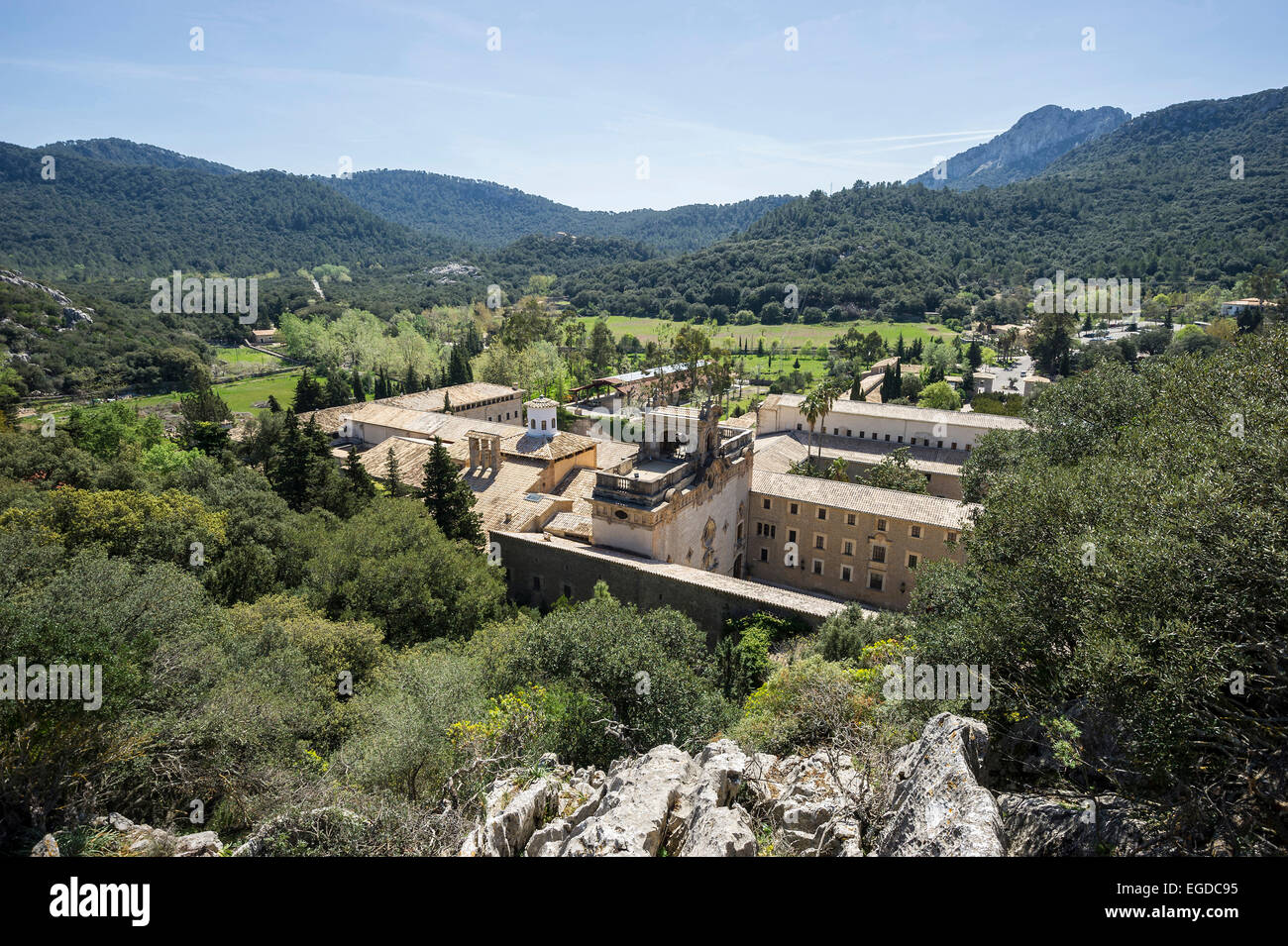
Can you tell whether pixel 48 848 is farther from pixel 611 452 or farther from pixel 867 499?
pixel 867 499

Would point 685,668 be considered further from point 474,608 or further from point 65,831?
point 65,831

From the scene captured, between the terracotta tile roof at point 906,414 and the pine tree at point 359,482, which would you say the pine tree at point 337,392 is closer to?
the pine tree at point 359,482

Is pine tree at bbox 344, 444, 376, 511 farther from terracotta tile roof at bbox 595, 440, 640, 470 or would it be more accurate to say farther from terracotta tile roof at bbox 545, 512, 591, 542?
terracotta tile roof at bbox 595, 440, 640, 470

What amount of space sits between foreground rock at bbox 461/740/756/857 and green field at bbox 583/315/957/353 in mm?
113630

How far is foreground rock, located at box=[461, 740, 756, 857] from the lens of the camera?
9.85 meters

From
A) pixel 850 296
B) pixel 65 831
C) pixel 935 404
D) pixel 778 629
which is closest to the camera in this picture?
pixel 65 831

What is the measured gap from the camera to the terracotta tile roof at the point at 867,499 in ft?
117

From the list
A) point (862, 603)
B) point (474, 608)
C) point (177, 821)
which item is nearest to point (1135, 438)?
point (862, 603)

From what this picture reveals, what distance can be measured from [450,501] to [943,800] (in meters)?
28.8

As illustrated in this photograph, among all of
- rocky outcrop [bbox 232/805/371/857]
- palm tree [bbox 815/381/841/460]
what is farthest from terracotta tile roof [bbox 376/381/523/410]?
rocky outcrop [bbox 232/805/371/857]

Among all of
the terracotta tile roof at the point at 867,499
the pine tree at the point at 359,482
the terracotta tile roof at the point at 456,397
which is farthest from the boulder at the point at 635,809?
the terracotta tile roof at the point at 456,397

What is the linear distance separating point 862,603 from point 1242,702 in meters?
27.0

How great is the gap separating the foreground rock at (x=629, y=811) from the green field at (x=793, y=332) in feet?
373
